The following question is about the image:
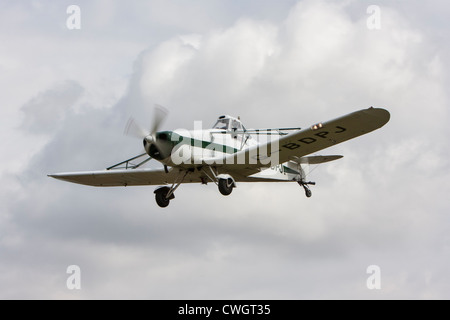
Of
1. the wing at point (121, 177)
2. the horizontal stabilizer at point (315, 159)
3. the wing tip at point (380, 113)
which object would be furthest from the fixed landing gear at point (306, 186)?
the wing tip at point (380, 113)

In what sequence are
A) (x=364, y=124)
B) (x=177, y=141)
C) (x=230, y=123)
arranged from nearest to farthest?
(x=364, y=124) → (x=177, y=141) → (x=230, y=123)

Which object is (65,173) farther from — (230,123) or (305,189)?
(305,189)

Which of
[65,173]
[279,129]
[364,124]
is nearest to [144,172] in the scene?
[65,173]

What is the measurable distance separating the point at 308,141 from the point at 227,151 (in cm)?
308

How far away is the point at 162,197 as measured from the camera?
25.6 m

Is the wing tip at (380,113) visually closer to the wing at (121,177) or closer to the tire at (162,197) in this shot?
the wing at (121,177)

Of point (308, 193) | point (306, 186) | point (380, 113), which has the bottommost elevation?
point (308, 193)

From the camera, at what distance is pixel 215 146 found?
2470cm

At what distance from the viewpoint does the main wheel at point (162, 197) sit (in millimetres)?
25578

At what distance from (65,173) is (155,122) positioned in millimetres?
5659

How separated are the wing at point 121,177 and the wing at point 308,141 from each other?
2.66m

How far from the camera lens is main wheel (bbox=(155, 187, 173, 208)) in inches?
1007

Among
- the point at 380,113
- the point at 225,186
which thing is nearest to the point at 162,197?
the point at 225,186

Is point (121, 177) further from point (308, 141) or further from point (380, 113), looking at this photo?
point (380, 113)
